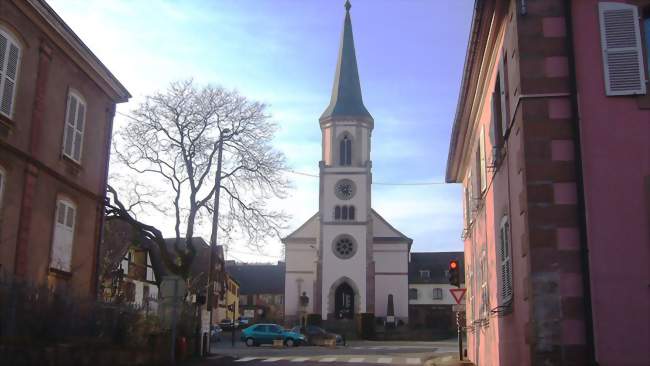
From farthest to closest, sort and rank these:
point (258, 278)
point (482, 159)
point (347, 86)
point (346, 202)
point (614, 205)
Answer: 1. point (258, 278)
2. point (347, 86)
3. point (346, 202)
4. point (482, 159)
5. point (614, 205)

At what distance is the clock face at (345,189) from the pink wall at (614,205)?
185ft

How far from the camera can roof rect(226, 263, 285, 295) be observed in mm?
102438

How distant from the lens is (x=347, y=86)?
7056 cm

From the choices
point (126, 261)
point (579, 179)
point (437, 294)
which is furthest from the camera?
point (437, 294)

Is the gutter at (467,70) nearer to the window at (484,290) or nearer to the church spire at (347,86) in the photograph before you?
the window at (484,290)

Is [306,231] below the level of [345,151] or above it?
below

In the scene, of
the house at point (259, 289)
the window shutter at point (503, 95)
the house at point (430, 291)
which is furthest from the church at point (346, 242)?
the window shutter at point (503, 95)

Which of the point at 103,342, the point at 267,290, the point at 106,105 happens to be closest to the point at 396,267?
the point at 267,290

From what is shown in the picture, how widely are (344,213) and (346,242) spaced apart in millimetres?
2825

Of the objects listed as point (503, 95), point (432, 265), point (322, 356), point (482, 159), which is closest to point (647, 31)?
point (503, 95)

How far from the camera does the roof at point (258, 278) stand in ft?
336

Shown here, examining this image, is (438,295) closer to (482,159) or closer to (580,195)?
(482,159)

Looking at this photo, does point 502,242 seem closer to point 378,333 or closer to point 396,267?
point 378,333

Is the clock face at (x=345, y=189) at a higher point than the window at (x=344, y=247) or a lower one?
higher
